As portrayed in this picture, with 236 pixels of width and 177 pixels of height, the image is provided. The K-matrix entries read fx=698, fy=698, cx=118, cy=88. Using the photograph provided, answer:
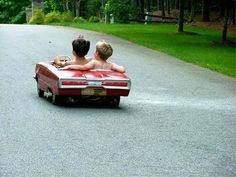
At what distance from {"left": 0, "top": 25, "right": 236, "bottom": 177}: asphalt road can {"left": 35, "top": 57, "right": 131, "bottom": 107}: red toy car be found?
24 cm

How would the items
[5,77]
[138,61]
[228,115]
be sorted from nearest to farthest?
[228,115] → [5,77] → [138,61]

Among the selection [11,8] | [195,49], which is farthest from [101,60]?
[11,8]

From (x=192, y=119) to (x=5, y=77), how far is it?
6.20 metres

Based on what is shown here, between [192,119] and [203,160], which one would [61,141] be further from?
[192,119]

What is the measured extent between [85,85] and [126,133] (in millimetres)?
2144

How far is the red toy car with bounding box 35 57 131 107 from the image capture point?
1181cm

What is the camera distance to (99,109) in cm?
1212

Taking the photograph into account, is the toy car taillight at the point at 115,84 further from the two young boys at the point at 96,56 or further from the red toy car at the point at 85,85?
the two young boys at the point at 96,56

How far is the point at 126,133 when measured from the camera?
994 centimetres

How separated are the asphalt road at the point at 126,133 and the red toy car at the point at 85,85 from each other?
24 centimetres

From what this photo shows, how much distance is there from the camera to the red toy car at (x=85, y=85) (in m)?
11.8

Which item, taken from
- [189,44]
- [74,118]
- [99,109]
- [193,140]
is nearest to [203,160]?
[193,140]

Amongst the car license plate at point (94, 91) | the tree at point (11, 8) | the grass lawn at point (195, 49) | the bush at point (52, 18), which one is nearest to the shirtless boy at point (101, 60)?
the car license plate at point (94, 91)

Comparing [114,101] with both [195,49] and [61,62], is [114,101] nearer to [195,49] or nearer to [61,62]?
[61,62]
